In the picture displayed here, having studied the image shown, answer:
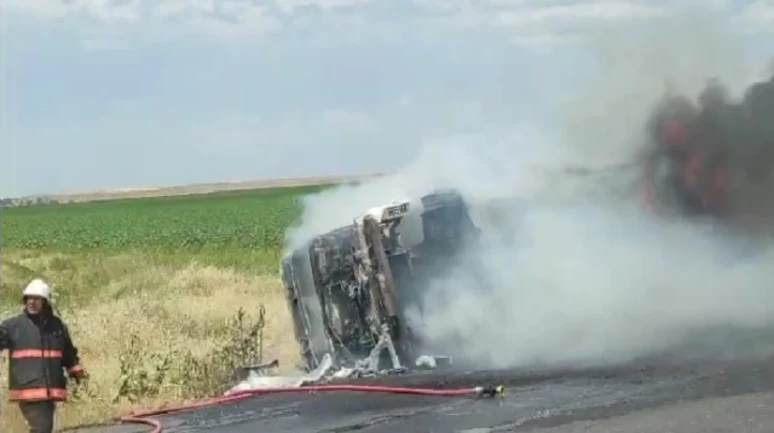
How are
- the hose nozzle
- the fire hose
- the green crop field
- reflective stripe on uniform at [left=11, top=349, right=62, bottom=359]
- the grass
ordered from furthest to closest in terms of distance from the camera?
the green crop field, the grass, the fire hose, the hose nozzle, reflective stripe on uniform at [left=11, top=349, right=62, bottom=359]

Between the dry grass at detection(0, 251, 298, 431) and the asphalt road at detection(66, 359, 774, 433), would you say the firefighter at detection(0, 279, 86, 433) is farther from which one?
the dry grass at detection(0, 251, 298, 431)

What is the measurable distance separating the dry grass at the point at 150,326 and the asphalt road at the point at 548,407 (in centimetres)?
134

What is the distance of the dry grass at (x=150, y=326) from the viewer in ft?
49.3

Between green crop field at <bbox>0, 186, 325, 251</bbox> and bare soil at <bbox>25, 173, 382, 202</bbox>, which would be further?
bare soil at <bbox>25, 173, 382, 202</bbox>

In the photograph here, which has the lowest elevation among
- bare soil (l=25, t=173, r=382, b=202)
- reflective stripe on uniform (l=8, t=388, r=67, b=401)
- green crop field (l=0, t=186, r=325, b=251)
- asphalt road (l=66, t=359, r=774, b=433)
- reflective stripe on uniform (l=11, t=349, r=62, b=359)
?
asphalt road (l=66, t=359, r=774, b=433)

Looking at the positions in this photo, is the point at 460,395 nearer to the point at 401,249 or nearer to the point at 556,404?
the point at 556,404

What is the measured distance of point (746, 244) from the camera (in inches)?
642

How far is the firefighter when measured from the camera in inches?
408

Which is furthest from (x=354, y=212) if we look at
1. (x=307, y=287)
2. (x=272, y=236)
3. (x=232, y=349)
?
(x=272, y=236)

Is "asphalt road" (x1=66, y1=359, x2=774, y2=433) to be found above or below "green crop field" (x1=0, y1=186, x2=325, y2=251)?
below

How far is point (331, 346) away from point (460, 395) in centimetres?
297

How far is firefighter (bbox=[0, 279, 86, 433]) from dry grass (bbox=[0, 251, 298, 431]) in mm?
3100

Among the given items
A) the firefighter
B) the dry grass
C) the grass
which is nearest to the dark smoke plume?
the grass

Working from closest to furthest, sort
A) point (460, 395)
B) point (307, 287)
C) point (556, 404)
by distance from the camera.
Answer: point (556, 404)
point (460, 395)
point (307, 287)
